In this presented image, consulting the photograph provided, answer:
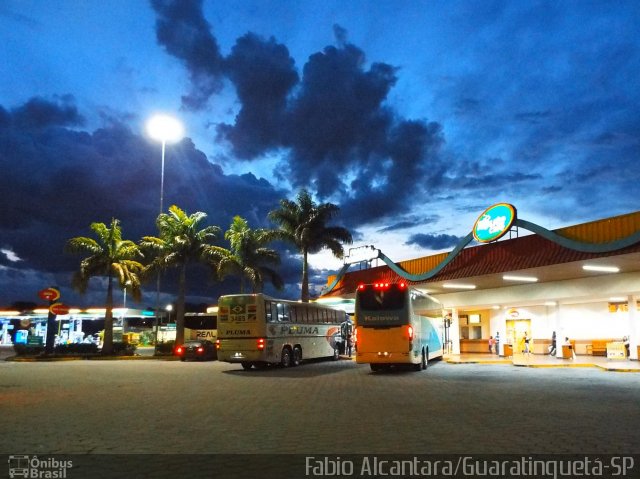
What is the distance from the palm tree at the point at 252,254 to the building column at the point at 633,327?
24.7 meters

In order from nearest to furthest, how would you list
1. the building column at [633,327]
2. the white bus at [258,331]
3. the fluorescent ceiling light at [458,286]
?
the white bus at [258,331], the building column at [633,327], the fluorescent ceiling light at [458,286]

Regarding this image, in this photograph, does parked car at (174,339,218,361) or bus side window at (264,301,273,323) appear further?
parked car at (174,339,218,361)

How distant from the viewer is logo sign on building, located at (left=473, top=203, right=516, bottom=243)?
25266mm

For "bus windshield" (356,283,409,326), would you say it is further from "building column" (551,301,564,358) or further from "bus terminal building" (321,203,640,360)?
"building column" (551,301,564,358)

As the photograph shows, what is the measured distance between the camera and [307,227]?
42156mm

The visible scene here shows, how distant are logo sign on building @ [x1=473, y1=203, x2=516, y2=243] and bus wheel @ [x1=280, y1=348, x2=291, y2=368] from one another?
1094cm

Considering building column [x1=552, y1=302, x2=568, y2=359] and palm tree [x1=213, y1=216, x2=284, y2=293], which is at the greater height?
palm tree [x1=213, y1=216, x2=284, y2=293]

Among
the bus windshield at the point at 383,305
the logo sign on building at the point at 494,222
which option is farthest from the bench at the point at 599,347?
the bus windshield at the point at 383,305

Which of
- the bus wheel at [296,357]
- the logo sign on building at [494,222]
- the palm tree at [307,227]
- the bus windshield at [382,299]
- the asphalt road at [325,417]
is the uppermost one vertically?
the palm tree at [307,227]

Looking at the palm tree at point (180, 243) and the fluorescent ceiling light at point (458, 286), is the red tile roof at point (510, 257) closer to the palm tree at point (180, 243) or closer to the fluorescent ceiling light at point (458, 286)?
the fluorescent ceiling light at point (458, 286)

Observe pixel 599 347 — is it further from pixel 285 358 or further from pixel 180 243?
pixel 180 243

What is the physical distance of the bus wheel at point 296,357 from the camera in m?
28.3

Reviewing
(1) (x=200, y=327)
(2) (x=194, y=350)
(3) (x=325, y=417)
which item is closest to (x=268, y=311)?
(2) (x=194, y=350)

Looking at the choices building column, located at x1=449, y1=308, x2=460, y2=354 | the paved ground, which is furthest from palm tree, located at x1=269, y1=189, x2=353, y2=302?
the paved ground
